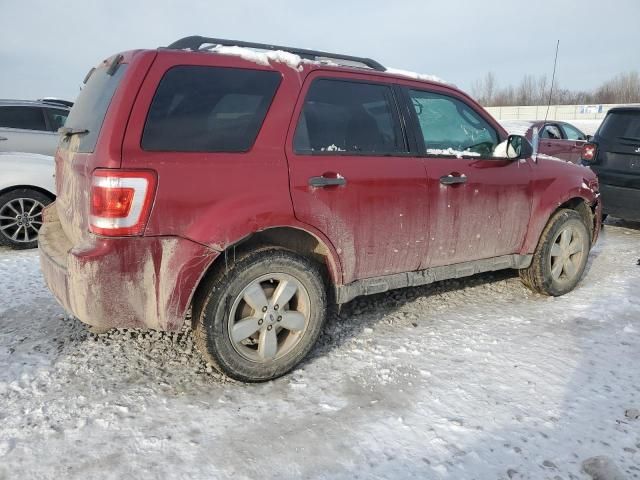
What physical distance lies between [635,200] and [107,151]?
6199 mm

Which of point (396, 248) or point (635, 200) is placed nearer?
point (396, 248)

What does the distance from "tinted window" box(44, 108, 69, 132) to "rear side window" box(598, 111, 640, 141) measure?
294 inches

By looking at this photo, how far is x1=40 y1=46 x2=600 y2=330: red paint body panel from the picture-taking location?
2.36m

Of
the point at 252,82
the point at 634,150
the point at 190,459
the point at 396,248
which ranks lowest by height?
the point at 190,459

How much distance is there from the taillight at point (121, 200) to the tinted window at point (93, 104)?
0.27 m

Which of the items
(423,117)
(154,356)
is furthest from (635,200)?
(154,356)

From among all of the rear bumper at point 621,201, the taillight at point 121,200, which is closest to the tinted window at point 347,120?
the taillight at point 121,200

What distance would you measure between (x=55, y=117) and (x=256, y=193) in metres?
5.74

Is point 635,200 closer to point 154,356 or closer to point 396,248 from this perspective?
point 396,248

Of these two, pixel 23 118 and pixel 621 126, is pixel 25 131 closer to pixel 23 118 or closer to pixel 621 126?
pixel 23 118

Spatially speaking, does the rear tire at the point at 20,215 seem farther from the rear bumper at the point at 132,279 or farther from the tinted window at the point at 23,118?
the rear bumper at the point at 132,279

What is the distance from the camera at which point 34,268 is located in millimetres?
4727

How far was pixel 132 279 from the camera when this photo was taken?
239cm

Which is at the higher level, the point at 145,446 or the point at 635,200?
the point at 635,200
